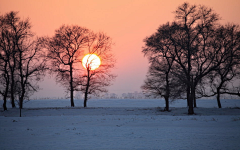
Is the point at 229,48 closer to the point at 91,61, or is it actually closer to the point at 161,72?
the point at 161,72

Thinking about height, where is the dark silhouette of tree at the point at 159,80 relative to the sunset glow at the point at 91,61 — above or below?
below

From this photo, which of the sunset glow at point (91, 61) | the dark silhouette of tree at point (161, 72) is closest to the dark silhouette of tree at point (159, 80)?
the dark silhouette of tree at point (161, 72)

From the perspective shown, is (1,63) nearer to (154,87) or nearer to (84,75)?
(84,75)

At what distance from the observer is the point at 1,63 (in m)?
31.9

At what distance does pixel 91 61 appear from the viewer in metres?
35.9

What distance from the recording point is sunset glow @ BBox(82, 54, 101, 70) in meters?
35.8

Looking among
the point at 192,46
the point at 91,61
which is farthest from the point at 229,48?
the point at 91,61

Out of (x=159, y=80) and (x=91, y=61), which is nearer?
(x=159, y=80)

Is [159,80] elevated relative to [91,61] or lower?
lower

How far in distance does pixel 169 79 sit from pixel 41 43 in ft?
67.3

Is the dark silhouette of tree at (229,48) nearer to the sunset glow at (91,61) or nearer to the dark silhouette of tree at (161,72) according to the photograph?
the dark silhouette of tree at (161,72)

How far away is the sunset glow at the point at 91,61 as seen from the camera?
35.8 meters

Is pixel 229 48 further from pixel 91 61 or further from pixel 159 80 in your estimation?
pixel 91 61

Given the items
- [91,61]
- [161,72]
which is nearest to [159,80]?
[161,72]
